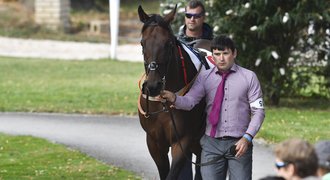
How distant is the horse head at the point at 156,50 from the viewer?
7723 mm

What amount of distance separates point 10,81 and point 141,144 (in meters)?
8.26

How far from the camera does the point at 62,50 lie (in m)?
30.0

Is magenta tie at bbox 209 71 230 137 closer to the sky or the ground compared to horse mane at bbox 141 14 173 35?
closer to the ground

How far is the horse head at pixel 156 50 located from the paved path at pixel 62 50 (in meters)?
19.2

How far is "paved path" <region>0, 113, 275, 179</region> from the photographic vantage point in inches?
463

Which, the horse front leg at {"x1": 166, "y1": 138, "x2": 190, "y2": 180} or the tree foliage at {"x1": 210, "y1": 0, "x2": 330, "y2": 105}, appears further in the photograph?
the tree foliage at {"x1": 210, "y1": 0, "x2": 330, "y2": 105}

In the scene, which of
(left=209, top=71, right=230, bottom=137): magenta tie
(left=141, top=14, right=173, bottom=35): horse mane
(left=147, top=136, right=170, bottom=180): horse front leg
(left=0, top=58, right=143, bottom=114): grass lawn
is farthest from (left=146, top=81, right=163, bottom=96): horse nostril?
(left=0, top=58, right=143, bottom=114): grass lawn

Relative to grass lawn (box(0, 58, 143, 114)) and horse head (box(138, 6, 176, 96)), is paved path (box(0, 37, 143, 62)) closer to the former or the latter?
grass lawn (box(0, 58, 143, 114))

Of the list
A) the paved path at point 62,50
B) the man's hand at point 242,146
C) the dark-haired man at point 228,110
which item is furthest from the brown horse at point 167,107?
the paved path at point 62,50

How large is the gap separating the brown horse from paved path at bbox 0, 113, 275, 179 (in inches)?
96.3

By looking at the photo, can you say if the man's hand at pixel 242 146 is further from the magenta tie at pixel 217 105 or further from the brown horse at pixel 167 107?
the brown horse at pixel 167 107

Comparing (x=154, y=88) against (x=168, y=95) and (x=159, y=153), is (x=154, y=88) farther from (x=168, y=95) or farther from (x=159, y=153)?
(x=159, y=153)

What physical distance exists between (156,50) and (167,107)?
1.85 ft

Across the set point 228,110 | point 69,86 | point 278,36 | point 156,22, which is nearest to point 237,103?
point 228,110
